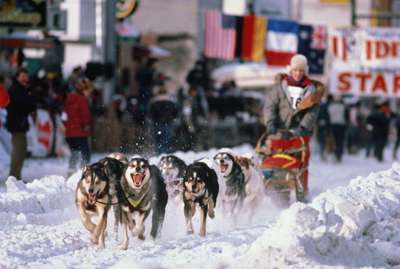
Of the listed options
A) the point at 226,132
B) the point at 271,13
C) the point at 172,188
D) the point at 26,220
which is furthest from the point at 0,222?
the point at 271,13

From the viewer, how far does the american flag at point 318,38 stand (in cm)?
3102

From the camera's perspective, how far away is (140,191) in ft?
33.6

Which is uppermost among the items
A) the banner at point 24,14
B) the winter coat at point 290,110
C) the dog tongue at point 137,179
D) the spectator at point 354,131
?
the banner at point 24,14

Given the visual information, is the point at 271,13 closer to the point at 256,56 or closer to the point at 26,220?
the point at 256,56

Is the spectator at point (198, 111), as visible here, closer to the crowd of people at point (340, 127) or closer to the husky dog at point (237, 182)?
the crowd of people at point (340, 127)

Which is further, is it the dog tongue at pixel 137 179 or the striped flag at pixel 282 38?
the striped flag at pixel 282 38

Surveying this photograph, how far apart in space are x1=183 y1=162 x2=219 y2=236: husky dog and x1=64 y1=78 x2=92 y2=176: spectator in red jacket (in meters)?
6.54

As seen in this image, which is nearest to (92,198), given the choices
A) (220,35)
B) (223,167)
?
(223,167)

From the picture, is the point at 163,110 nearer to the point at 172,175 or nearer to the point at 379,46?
the point at 379,46

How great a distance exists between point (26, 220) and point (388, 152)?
1032 inches

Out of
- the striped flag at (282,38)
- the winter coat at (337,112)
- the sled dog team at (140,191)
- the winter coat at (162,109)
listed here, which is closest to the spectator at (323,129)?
the winter coat at (337,112)

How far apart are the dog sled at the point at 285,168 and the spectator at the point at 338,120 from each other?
1468 cm

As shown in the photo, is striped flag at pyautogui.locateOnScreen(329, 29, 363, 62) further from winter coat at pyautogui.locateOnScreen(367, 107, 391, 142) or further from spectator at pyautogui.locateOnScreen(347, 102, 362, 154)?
spectator at pyautogui.locateOnScreen(347, 102, 362, 154)

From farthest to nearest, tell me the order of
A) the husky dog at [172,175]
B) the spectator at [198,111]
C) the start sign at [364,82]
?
the start sign at [364,82] → the spectator at [198,111] → the husky dog at [172,175]
